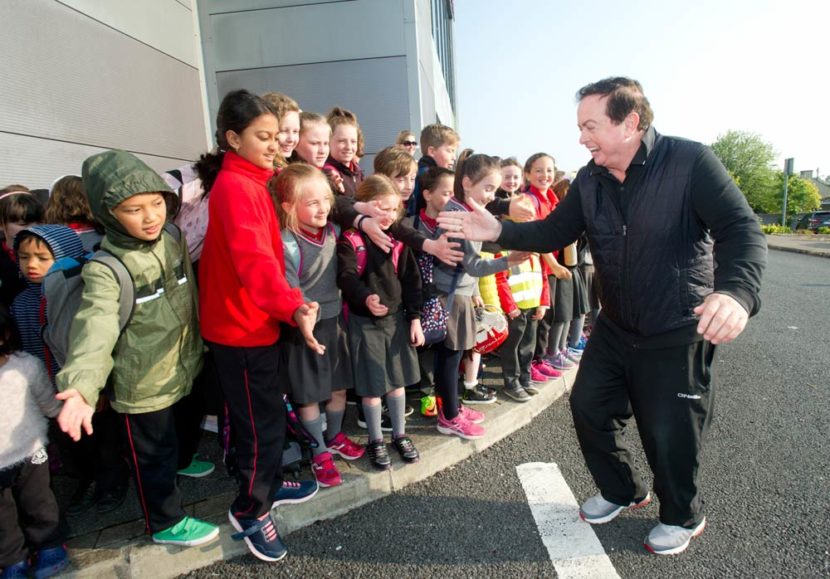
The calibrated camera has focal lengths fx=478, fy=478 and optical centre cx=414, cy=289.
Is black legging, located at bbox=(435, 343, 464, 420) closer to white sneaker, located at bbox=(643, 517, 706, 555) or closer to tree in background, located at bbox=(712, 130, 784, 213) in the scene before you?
white sneaker, located at bbox=(643, 517, 706, 555)

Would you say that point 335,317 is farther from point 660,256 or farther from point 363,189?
point 660,256

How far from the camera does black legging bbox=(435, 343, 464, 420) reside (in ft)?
10.9

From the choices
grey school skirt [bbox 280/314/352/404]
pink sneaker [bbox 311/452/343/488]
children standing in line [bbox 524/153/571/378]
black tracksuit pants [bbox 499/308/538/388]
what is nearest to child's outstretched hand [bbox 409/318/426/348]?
grey school skirt [bbox 280/314/352/404]

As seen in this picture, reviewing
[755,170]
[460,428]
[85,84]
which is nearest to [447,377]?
[460,428]

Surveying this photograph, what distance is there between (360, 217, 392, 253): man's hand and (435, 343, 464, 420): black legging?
94 cm

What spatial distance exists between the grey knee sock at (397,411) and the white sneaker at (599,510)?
1.17 metres

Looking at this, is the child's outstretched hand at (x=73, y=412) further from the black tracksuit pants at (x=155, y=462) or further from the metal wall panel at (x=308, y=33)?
the metal wall panel at (x=308, y=33)

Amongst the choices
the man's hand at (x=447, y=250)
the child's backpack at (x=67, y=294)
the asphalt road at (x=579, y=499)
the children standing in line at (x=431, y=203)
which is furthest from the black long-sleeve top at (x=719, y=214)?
the child's backpack at (x=67, y=294)

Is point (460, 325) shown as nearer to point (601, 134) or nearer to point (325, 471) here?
point (325, 471)

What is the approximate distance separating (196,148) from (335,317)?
5.89 m

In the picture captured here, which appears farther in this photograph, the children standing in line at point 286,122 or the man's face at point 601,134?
the children standing in line at point 286,122

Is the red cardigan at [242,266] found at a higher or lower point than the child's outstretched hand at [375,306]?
higher

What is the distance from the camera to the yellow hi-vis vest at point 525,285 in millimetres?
3900

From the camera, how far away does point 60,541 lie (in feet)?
7.29
